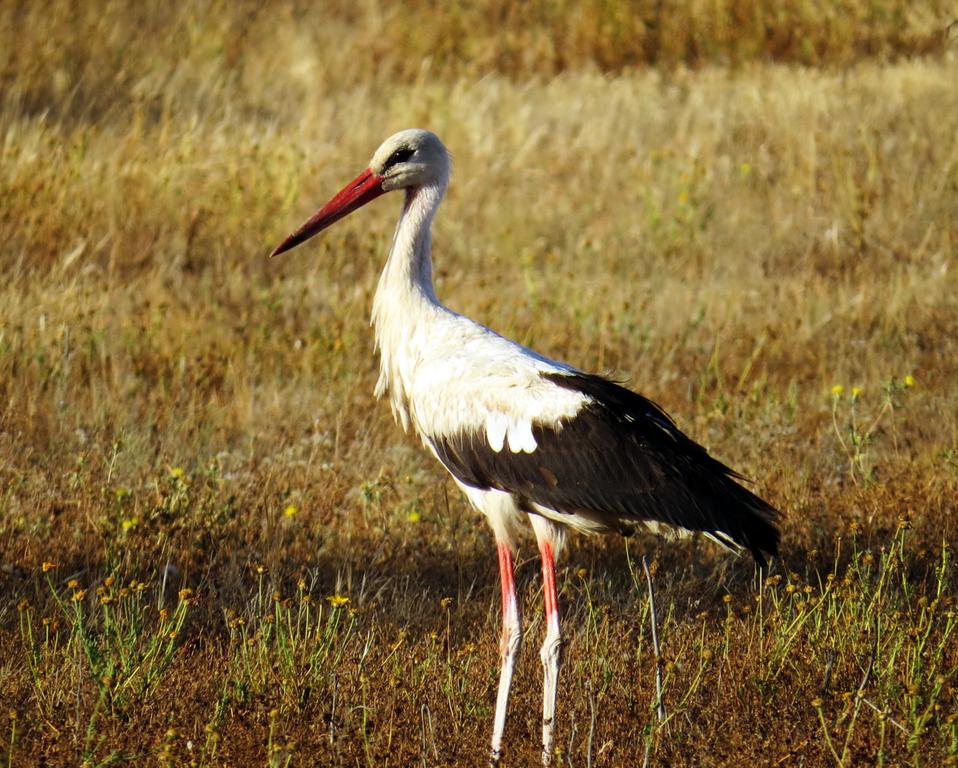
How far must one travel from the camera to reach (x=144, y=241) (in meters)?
7.98

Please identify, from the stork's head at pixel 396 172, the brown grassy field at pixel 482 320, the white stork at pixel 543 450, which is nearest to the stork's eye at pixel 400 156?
the stork's head at pixel 396 172

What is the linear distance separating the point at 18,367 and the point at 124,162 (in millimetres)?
2658

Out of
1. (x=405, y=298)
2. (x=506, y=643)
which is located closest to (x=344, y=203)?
(x=405, y=298)

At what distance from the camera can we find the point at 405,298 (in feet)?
14.5

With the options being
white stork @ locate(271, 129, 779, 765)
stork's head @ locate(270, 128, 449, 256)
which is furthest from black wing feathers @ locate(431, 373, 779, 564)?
stork's head @ locate(270, 128, 449, 256)

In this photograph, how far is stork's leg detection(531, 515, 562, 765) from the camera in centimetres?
374

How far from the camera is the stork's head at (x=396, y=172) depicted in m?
4.65

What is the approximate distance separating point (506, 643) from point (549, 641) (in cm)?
15

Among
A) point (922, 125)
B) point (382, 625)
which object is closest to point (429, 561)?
point (382, 625)

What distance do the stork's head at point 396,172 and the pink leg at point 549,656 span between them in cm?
132

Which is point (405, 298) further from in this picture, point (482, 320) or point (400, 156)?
point (482, 320)

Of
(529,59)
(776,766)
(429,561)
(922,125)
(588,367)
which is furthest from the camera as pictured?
(529,59)

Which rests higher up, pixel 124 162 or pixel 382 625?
pixel 124 162

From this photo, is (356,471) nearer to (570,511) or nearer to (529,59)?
(570,511)
